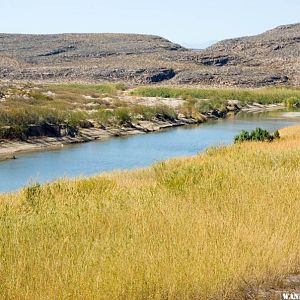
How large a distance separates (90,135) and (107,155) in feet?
33.1

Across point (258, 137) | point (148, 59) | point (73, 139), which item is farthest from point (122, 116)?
point (148, 59)

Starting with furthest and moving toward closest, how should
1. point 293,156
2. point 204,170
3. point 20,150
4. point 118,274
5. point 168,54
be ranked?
point 168,54, point 20,150, point 293,156, point 204,170, point 118,274

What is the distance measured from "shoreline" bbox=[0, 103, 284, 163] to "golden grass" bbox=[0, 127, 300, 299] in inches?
1080

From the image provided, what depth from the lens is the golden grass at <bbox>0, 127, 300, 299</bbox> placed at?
446 cm

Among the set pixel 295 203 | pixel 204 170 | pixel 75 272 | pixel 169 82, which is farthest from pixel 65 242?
pixel 169 82

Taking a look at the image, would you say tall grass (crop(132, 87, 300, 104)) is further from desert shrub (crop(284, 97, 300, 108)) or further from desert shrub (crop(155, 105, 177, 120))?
desert shrub (crop(155, 105, 177, 120))

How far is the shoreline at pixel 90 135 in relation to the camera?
1454 inches

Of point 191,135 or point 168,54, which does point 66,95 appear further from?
point 168,54

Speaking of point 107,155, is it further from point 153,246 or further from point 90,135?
point 153,246

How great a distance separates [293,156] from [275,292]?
325 inches

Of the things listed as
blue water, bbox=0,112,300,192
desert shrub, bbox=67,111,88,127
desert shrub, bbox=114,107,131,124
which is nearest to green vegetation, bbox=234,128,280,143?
blue water, bbox=0,112,300,192

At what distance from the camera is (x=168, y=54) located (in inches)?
5192

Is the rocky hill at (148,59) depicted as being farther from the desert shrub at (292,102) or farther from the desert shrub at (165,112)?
the desert shrub at (165,112)

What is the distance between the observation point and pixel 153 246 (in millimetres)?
5137
